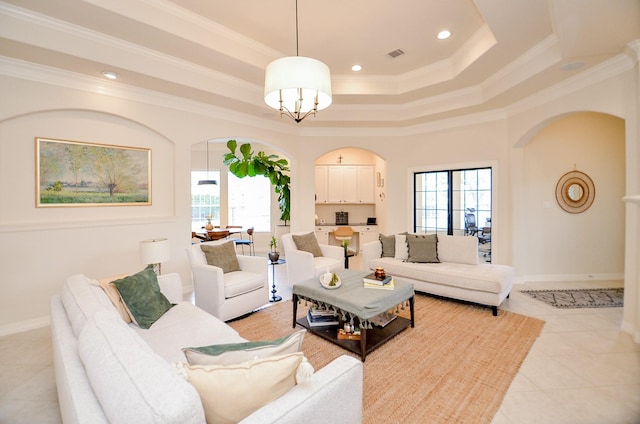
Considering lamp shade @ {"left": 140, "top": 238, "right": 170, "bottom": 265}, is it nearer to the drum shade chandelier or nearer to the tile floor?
the tile floor

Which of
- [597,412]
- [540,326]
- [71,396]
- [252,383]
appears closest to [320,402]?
[252,383]

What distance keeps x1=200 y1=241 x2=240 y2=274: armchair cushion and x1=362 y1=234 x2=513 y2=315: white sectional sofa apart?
7.04 ft

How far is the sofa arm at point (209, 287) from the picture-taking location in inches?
132

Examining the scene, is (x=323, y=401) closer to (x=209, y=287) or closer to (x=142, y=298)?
(x=142, y=298)

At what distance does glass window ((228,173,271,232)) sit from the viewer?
8.80 meters

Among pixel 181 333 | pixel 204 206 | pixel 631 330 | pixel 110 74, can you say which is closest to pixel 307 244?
pixel 181 333

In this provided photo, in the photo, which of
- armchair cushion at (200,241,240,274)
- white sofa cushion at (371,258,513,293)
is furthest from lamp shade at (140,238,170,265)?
white sofa cushion at (371,258,513,293)

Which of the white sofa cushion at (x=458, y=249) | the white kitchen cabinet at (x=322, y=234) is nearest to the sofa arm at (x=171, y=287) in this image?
the white sofa cushion at (x=458, y=249)

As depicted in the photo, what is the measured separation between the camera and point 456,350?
288cm

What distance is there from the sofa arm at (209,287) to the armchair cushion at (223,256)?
0.23 metres

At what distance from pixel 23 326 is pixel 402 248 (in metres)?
4.97

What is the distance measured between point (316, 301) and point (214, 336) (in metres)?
1.21

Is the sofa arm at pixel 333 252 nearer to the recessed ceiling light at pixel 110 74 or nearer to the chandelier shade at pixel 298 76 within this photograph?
the chandelier shade at pixel 298 76

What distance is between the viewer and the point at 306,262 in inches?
175
